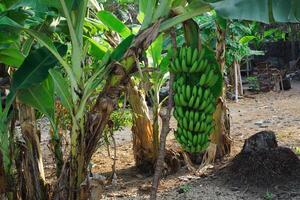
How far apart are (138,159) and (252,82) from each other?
7.79 m

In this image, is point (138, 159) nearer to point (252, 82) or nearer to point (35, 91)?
point (35, 91)

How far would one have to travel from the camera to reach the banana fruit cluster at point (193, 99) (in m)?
1.58

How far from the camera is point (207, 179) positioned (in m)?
3.78

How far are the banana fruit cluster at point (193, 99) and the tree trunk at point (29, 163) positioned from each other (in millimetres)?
1340

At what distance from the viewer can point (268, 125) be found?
21.0ft

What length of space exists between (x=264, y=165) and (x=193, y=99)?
2.24 meters

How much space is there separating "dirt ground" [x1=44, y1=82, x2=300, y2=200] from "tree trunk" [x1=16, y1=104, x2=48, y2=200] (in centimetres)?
42

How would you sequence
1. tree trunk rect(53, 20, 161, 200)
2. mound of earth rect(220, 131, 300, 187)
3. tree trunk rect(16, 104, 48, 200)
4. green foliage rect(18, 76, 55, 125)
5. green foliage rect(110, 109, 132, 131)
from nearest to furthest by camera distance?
tree trunk rect(53, 20, 161, 200), green foliage rect(18, 76, 55, 125), tree trunk rect(16, 104, 48, 200), mound of earth rect(220, 131, 300, 187), green foliage rect(110, 109, 132, 131)

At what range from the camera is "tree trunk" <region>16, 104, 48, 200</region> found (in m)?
2.65

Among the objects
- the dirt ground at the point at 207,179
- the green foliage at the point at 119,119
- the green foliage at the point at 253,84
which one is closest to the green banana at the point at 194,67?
the dirt ground at the point at 207,179

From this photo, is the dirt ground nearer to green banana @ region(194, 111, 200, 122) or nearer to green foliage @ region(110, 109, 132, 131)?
green foliage @ region(110, 109, 132, 131)

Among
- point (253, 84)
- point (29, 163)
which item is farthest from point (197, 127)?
point (253, 84)

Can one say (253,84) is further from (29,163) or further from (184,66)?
(184,66)

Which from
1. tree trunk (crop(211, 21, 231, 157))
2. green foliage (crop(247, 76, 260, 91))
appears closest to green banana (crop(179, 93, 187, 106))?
tree trunk (crop(211, 21, 231, 157))
